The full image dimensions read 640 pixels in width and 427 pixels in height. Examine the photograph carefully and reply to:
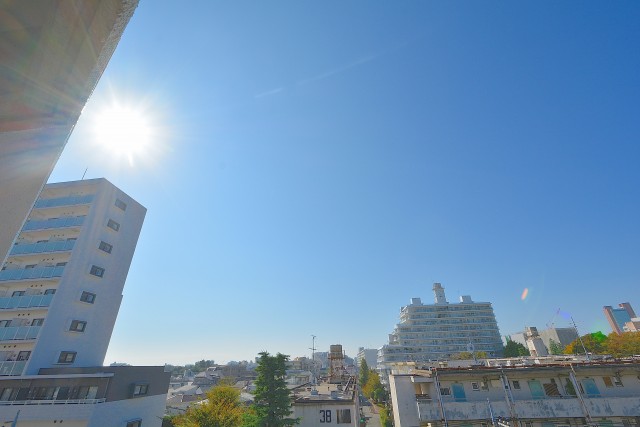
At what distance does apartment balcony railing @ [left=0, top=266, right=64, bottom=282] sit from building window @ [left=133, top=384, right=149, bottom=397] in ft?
38.5

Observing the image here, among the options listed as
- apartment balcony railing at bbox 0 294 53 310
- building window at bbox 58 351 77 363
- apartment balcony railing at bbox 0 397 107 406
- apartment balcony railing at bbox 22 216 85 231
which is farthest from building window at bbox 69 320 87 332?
apartment balcony railing at bbox 22 216 85 231

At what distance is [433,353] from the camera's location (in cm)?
7438

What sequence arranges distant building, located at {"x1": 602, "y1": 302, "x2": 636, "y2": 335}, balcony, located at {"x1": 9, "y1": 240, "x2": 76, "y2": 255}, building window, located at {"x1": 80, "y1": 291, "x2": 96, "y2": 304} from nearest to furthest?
1. building window, located at {"x1": 80, "y1": 291, "x2": 96, "y2": 304}
2. balcony, located at {"x1": 9, "y1": 240, "x2": 76, "y2": 255}
3. distant building, located at {"x1": 602, "y1": 302, "x2": 636, "y2": 335}

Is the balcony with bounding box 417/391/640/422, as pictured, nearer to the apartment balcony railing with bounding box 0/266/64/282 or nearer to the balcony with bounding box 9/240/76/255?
the apartment balcony railing with bounding box 0/266/64/282

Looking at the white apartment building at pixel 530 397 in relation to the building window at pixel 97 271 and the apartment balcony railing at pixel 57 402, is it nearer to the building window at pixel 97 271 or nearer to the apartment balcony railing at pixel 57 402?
the apartment balcony railing at pixel 57 402

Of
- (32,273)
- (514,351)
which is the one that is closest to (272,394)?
(32,273)

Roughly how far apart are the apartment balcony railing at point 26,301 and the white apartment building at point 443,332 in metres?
69.6

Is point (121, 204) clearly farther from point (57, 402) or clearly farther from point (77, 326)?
point (57, 402)

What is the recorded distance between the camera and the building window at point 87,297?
1000 inches

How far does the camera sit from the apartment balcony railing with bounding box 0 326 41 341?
22531 millimetres

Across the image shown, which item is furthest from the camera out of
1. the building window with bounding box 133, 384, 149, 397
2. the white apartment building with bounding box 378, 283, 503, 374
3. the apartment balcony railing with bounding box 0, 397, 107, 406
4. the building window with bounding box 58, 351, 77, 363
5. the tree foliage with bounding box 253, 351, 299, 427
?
the white apartment building with bounding box 378, 283, 503, 374

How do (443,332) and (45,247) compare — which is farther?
(443,332)

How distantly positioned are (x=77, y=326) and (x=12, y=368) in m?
4.31

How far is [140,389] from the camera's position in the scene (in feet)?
75.6
